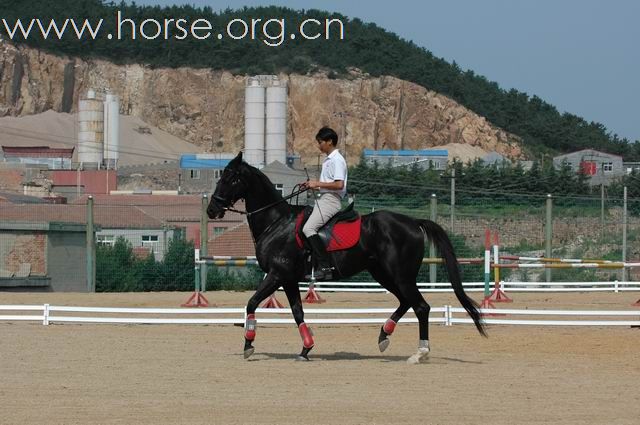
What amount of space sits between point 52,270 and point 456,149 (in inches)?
4032

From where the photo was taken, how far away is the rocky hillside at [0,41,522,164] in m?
135

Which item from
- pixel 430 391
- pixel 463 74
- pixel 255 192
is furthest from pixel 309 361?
pixel 463 74

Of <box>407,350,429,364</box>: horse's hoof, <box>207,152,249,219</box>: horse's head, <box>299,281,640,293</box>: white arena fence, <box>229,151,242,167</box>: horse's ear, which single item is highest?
<box>229,151,242,167</box>: horse's ear

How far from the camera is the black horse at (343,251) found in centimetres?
1271

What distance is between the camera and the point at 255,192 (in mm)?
13273

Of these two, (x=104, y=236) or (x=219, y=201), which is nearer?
(x=219, y=201)

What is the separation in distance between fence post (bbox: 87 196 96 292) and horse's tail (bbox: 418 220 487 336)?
17.2 metres

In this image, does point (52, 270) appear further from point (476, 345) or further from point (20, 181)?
point (20, 181)

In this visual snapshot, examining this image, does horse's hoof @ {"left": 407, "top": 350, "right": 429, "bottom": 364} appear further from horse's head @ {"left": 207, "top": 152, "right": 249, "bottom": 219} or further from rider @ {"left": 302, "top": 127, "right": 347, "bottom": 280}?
horse's head @ {"left": 207, "top": 152, "right": 249, "bottom": 219}

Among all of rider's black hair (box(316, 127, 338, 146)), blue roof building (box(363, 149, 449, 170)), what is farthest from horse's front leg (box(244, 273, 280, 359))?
blue roof building (box(363, 149, 449, 170))

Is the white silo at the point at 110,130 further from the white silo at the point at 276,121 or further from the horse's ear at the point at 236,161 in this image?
the horse's ear at the point at 236,161

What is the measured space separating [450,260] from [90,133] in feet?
320

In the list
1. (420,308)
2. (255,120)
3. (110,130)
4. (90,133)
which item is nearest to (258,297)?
(420,308)

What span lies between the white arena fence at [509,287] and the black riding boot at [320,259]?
1509cm
